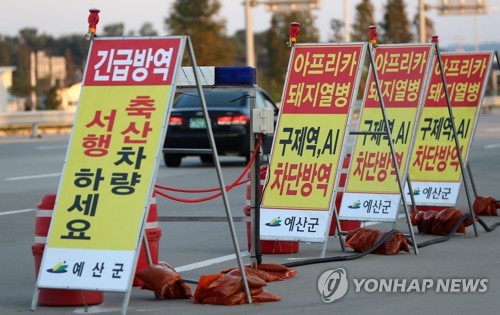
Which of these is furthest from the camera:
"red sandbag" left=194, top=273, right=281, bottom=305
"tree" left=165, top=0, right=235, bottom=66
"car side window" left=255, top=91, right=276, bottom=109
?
"tree" left=165, top=0, right=235, bottom=66

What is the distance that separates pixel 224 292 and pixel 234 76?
5.84 ft

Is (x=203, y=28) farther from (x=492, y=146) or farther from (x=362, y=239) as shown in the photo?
(x=362, y=239)

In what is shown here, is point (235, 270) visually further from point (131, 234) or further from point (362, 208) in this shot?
point (362, 208)

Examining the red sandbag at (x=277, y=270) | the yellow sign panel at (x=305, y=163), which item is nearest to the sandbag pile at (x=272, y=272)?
the red sandbag at (x=277, y=270)

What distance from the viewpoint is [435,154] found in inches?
547

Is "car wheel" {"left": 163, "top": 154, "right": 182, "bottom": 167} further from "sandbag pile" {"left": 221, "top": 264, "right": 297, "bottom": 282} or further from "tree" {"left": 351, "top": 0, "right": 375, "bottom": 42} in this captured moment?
"tree" {"left": 351, "top": 0, "right": 375, "bottom": 42}

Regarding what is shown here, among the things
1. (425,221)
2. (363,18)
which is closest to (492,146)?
(425,221)

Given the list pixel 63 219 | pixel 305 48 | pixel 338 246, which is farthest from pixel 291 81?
pixel 63 219

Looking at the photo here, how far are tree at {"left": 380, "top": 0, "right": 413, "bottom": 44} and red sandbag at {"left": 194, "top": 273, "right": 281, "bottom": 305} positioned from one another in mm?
72427

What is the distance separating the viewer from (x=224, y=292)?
8.24 meters

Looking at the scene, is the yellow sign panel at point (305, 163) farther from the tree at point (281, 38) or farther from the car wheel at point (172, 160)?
the tree at point (281, 38)

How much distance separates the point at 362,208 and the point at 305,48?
1874 mm

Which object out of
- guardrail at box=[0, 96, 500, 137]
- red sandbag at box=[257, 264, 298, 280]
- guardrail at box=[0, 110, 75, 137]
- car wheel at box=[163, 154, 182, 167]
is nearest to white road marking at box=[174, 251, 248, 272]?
red sandbag at box=[257, 264, 298, 280]

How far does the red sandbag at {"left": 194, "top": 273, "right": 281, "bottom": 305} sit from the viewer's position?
8.24 m
